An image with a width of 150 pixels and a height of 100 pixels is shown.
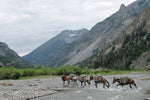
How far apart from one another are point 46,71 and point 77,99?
297 feet

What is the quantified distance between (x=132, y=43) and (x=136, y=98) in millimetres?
175963

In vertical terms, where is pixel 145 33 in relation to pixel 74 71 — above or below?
above

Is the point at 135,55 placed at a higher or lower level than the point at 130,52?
lower

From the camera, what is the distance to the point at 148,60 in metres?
132

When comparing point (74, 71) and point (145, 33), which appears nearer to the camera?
point (74, 71)

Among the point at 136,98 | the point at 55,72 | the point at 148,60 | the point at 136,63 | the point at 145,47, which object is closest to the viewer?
the point at 136,98

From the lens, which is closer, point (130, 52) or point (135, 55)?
point (135, 55)

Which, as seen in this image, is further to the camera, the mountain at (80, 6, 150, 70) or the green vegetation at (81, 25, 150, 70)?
the green vegetation at (81, 25, 150, 70)

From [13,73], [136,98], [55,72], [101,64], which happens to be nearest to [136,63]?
[101,64]

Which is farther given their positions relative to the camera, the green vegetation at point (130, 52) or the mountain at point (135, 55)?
the green vegetation at point (130, 52)

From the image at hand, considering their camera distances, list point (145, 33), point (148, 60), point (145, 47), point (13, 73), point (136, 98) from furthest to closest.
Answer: point (145, 33)
point (145, 47)
point (148, 60)
point (13, 73)
point (136, 98)

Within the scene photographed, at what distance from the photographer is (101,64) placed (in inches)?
7618

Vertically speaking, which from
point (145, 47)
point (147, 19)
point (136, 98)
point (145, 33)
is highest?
point (147, 19)

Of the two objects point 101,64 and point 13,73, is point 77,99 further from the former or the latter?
point 101,64
